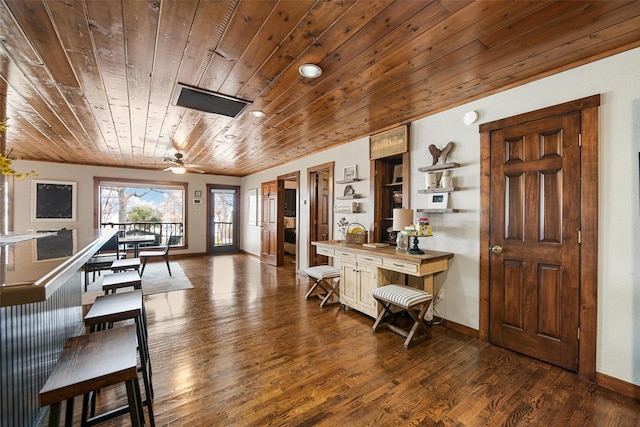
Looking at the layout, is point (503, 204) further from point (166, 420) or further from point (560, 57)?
point (166, 420)

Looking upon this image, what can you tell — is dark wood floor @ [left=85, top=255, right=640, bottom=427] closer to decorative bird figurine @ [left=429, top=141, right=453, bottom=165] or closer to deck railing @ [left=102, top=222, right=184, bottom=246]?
decorative bird figurine @ [left=429, top=141, right=453, bottom=165]

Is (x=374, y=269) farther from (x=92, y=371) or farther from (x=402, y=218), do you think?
(x=92, y=371)

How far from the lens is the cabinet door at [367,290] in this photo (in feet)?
10.4

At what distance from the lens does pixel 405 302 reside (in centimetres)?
264

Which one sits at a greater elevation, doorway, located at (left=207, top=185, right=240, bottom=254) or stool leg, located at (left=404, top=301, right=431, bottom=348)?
doorway, located at (left=207, top=185, right=240, bottom=254)

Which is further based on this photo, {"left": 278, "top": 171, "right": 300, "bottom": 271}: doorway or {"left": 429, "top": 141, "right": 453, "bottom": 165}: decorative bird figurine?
{"left": 278, "top": 171, "right": 300, "bottom": 271}: doorway

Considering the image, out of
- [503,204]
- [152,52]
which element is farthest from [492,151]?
[152,52]

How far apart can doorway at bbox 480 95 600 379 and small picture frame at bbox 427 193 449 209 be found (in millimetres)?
364

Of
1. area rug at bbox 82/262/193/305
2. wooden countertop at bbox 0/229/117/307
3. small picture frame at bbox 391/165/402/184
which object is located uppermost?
small picture frame at bbox 391/165/402/184

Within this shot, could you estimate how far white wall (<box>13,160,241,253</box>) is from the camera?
5.95 meters

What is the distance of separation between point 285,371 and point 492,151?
9.19ft

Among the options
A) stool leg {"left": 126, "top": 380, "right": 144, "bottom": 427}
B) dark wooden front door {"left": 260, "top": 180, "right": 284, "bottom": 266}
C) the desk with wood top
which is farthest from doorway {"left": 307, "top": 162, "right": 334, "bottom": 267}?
stool leg {"left": 126, "top": 380, "right": 144, "bottom": 427}

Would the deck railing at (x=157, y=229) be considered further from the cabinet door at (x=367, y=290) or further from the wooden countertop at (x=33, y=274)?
the wooden countertop at (x=33, y=274)

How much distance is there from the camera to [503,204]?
260cm
